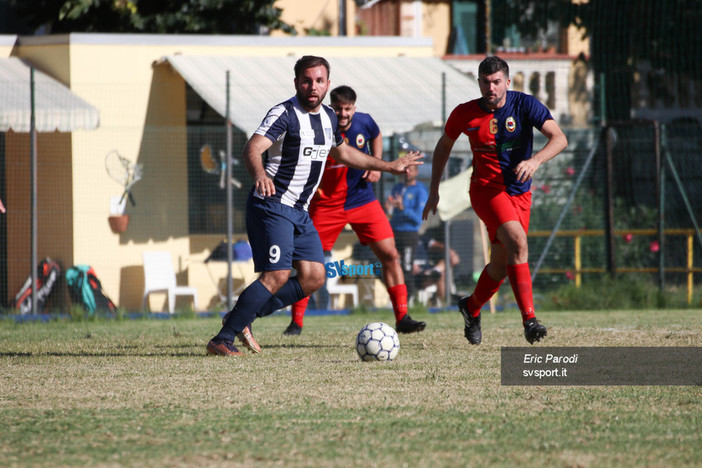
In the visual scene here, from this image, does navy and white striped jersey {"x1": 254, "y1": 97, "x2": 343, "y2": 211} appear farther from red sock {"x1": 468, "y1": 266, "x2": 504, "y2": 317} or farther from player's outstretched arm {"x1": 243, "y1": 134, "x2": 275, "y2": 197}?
red sock {"x1": 468, "y1": 266, "x2": 504, "y2": 317}

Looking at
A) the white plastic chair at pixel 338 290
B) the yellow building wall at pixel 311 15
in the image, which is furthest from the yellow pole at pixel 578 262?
the yellow building wall at pixel 311 15

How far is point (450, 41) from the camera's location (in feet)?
83.4

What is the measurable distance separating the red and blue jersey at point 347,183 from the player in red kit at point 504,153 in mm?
1596

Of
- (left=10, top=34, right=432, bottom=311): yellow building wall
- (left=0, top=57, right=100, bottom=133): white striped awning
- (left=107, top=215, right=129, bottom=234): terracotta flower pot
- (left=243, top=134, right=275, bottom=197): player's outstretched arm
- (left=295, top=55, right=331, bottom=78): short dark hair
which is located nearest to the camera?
(left=243, top=134, right=275, bottom=197): player's outstretched arm

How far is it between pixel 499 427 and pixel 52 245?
1066 cm

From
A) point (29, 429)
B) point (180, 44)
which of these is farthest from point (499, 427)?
point (180, 44)

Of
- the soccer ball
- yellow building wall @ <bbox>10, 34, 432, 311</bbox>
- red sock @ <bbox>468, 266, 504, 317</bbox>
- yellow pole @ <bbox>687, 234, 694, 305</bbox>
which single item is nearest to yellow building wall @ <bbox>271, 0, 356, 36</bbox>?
yellow building wall @ <bbox>10, 34, 432, 311</bbox>

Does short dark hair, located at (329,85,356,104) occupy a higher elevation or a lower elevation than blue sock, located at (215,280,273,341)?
higher

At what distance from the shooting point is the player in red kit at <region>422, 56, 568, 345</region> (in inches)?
324

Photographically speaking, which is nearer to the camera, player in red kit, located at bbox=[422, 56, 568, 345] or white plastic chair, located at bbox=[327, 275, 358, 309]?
player in red kit, located at bbox=[422, 56, 568, 345]

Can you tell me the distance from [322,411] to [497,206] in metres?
3.20

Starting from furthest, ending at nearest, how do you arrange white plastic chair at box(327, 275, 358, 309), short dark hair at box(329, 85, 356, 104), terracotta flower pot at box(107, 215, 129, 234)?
1. white plastic chair at box(327, 275, 358, 309)
2. terracotta flower pot at box(107, 215, 129, 234)
3. short dark hair at box(329, 85, 356, 104)

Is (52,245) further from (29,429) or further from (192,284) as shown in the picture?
(29,429)

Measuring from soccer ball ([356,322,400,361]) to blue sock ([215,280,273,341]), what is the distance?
728 millimetres
